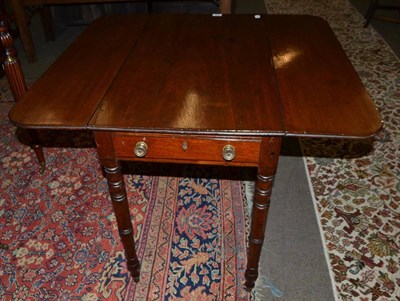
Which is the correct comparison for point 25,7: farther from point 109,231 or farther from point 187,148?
point 187,148

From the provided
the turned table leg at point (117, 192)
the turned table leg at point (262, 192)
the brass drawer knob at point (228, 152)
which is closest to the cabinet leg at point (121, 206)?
the turned table leg at point (117, 192)

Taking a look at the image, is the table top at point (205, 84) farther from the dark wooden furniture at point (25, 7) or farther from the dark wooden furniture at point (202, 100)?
the dark wooden furniture at point (25, 7)

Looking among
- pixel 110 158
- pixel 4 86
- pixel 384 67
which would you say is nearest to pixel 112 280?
pixel 110 158

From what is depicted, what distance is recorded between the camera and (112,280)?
175 centimetres

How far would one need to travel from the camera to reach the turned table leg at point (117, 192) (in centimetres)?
124

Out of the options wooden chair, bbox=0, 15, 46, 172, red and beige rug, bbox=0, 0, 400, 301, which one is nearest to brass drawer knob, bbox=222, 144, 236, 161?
red and beige rug, bbox=0, 0, 400, 301

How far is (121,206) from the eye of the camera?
1434mm

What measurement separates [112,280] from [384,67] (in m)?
3.30

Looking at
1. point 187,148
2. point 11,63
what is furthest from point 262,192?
point 11,63

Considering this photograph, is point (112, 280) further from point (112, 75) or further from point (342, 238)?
point (342, 238)

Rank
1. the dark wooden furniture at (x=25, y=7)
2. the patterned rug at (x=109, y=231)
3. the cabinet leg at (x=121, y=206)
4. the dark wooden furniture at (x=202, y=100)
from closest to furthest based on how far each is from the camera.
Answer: the dark wooden furniture at (x=202, y=100), the cabinet leg at (x=121, y=206), the patterned rug at (x=109, y=231), the dark wooden furniture at (x=25, y=7)

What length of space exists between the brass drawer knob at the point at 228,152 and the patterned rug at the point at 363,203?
3.24ft

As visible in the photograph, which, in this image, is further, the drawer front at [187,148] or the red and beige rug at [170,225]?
the red and beige rug at [170,225]

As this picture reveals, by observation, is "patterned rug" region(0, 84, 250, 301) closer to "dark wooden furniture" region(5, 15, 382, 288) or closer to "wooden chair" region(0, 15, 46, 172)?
"dark wooden furniture" region(5, 15, 382, 288)
